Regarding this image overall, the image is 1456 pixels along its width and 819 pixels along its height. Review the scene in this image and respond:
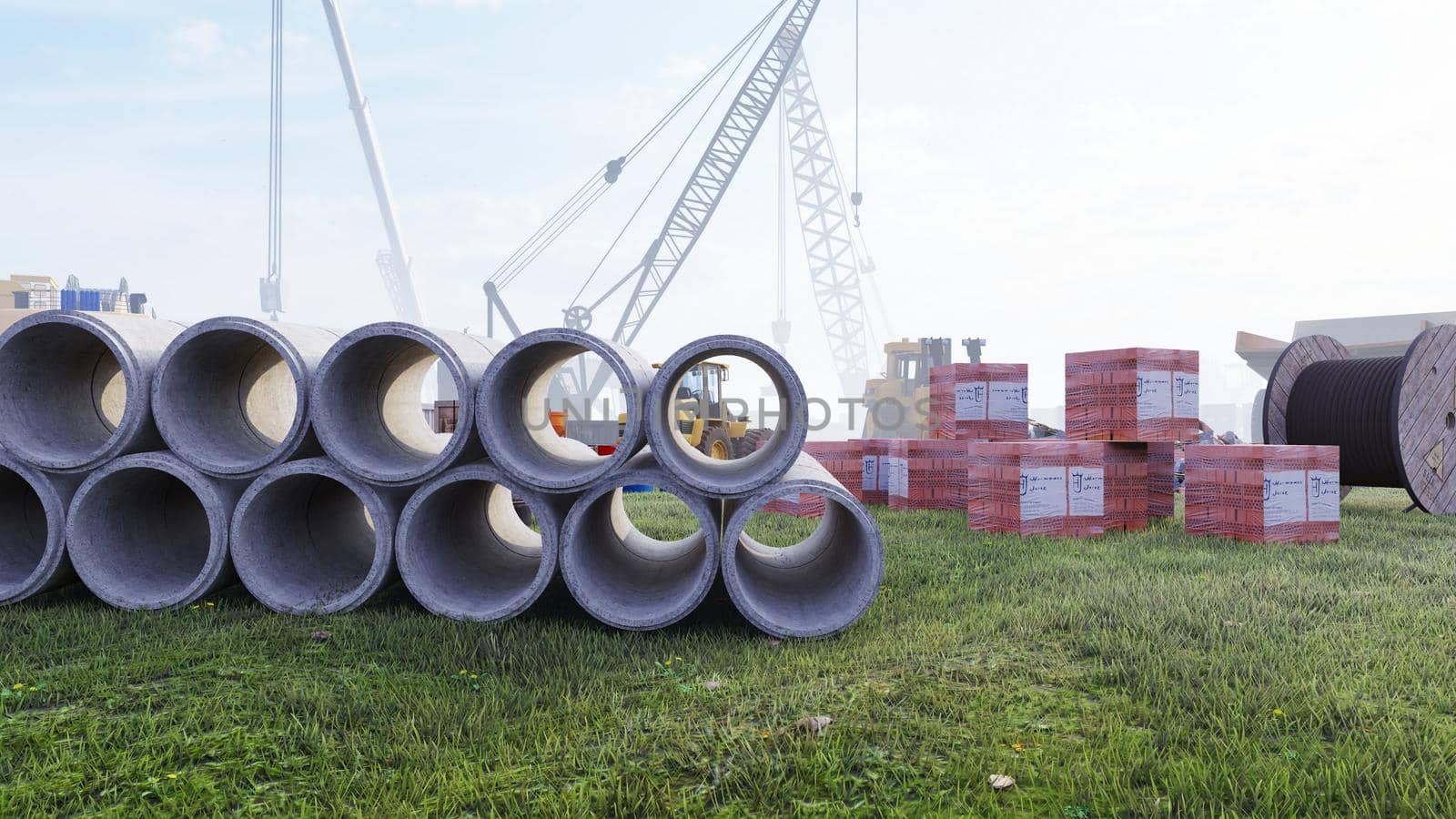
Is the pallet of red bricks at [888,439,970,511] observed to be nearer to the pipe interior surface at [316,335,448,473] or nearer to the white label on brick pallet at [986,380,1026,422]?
the white label on brick pallet at [986,380,1026,422]

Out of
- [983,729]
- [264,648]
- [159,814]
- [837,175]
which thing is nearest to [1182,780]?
[983,729]

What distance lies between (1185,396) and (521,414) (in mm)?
5978

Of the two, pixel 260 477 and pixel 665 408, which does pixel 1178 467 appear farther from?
pixel 260 477

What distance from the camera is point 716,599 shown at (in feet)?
15.1

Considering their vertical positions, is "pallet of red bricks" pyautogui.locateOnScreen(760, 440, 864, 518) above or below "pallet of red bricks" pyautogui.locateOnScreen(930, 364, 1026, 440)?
below

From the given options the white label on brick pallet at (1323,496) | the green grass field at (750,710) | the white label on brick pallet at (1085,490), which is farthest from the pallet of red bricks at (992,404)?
the green grass field at (750,710)

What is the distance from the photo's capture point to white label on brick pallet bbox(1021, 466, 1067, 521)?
7.17m

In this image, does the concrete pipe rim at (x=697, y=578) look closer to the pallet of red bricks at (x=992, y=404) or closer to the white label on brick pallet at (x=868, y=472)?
the pallet of red bricks at (x=992, y=404)

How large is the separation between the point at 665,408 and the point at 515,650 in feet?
4.31

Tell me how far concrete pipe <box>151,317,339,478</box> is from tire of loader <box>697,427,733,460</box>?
904cm

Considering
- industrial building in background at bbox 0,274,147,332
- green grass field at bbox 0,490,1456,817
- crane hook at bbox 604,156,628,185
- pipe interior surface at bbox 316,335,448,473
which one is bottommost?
green grass field at bbox 0,490,1456,817

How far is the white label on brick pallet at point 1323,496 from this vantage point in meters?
6.92

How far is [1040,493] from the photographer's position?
7.18 meters

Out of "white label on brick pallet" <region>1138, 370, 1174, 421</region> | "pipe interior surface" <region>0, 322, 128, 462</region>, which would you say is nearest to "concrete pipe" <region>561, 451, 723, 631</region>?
"pipe interior surface" <region>0, 322, 128, 462</region>
